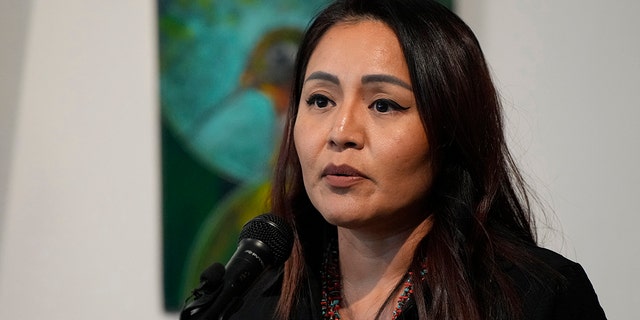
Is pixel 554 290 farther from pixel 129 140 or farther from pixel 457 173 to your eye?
pixel 129 140

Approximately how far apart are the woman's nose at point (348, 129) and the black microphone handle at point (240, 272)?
19 centimetres

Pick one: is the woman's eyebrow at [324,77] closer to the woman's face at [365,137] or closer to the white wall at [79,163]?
the woman's face at [365,137]

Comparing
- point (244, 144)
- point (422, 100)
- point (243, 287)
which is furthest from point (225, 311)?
point (244, 144)

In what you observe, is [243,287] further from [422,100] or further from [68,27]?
[68,27]

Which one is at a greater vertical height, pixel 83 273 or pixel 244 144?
pixel 244 144

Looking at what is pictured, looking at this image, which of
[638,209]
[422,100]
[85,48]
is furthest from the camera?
[85,48]

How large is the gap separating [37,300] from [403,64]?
3.69 feet

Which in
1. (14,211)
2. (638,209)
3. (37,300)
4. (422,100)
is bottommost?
(37,300)

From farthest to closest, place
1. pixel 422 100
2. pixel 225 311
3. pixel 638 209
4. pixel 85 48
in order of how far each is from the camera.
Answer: pixel 85 48 < pixel 638 209 < pixel 422 100 < pixel 225 311

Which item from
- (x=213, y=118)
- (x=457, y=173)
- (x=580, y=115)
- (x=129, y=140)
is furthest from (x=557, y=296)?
(x=129, y=140)

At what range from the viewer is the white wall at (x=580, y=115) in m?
1.84

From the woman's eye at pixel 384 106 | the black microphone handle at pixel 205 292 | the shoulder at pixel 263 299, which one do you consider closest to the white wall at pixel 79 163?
the shoulder at pixel 263 299

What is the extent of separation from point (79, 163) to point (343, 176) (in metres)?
0.93

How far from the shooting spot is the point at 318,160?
1.28 meters
